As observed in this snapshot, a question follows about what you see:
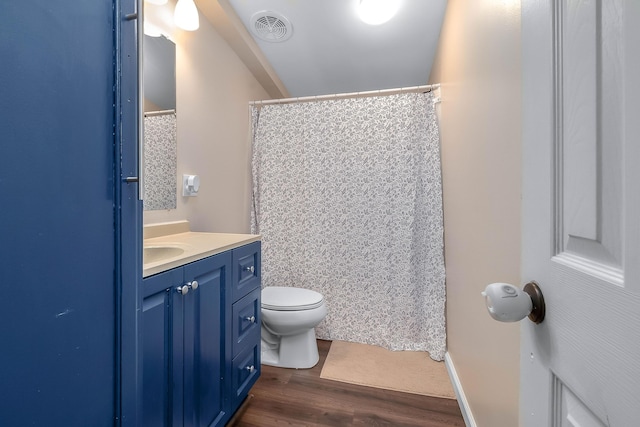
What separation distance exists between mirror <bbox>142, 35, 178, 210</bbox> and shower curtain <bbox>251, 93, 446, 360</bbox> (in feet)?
2.74

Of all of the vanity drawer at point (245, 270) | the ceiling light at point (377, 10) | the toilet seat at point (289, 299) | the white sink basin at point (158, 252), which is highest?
the ceiling light at point (377, 10)

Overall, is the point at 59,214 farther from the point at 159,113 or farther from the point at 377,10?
the point at 377,10

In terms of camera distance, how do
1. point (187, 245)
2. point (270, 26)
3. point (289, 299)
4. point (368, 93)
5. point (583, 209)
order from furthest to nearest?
point (368, 93)
point (270, 26)
point (289, 299)
point (187, 245)
point (583, 209)

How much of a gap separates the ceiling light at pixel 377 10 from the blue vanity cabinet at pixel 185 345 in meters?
1.74

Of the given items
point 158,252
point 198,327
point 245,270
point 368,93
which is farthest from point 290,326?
point 368,93

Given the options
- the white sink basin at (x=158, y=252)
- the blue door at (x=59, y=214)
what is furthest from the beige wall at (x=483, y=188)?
the white sink basin at (x=158, y=252)

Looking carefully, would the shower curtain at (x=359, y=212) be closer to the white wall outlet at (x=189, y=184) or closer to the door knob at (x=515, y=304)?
the white wall outlet at (x=189, y=184)

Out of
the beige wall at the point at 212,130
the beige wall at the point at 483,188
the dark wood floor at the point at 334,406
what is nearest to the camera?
the beige wall at the point at 483,188

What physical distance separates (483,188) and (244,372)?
56.0 inches

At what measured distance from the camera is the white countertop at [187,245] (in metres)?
0.85

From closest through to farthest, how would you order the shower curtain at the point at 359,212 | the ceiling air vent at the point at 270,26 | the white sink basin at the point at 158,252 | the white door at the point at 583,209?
1. the white door at the point at 583,209
2. the white sink basin at the point at 158,252
3. the ceiling air vent at the point at 270,26
4. the shower curtain at the point at 359,212

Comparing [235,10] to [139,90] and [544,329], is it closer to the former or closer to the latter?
[139,90]

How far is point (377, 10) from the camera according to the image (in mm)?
1674

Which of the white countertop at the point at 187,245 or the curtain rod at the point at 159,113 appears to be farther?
the curtain rod at the point at 159,113
